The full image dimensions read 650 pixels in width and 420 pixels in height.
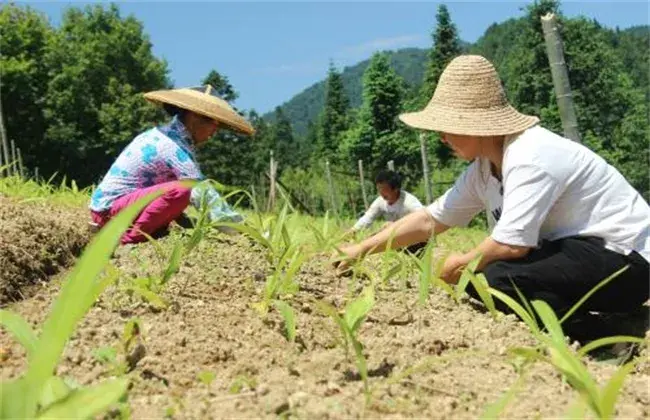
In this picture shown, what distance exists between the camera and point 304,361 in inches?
59.4

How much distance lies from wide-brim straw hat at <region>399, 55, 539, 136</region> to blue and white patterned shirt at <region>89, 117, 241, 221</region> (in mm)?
1261

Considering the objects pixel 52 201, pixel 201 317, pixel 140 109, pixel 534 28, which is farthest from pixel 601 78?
pixel 201 317

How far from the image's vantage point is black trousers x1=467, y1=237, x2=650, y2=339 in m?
2.33

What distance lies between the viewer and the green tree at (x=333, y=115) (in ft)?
148

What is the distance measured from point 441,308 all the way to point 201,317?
0.75 metres

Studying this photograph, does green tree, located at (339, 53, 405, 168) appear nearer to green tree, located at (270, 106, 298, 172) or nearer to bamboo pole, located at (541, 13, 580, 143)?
A: green tree, located at (270, 106, 298, 172)

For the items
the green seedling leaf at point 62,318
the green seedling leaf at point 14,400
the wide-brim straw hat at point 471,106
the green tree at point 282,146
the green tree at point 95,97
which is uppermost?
the green tree at point 95,97

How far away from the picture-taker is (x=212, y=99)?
11.6 ft

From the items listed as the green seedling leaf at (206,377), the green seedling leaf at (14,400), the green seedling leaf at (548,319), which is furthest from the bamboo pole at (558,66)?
the green seedling leaf at (14,400)

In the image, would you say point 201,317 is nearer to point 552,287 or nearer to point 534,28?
point 552,287

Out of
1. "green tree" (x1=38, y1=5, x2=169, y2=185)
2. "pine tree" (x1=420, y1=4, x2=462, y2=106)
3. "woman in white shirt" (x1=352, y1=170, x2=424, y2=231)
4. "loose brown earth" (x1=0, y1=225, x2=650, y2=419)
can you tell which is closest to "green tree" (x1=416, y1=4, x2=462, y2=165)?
"pine tree" (x1=420, y1=4, x2=462, y2=106)

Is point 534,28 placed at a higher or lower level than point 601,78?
higher

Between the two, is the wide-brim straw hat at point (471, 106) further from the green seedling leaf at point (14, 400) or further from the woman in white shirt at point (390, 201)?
the woman in white shirt at point (390, 201)

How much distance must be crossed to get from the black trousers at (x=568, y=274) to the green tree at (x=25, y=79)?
2717 cm
